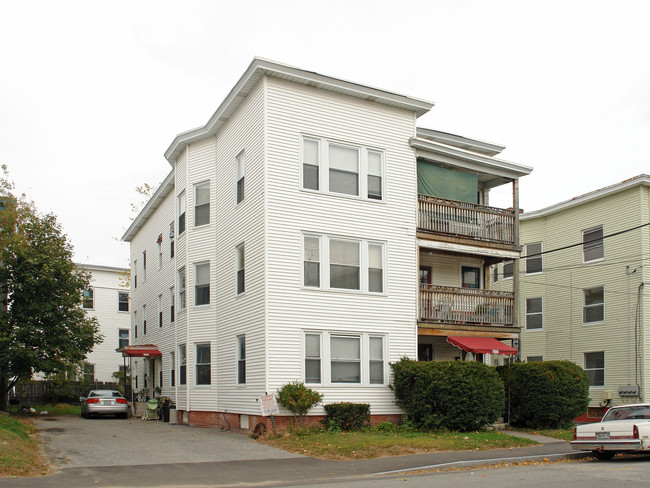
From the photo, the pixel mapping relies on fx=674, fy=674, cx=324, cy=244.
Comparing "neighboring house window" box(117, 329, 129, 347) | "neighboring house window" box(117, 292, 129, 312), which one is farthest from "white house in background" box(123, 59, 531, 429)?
"neighboring house window" box(117, 292, 129, 312)

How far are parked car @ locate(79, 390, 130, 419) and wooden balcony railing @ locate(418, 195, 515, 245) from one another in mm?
14931

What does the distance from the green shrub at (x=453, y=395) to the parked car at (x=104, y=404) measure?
537 inches

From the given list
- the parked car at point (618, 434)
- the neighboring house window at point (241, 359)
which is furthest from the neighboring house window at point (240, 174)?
the parked car at point (618, 434)

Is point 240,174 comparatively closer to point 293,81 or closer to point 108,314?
point 293,81

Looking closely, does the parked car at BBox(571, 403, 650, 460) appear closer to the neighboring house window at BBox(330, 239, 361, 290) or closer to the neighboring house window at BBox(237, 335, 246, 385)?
the neighboring house window at BBox(330, 239, 361, 290)

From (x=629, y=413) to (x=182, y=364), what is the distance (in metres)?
16.3

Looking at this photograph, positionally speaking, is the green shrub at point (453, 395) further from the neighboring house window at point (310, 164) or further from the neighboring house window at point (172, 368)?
the neighboring house window at point (172, 368)

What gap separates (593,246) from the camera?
31.0 meters

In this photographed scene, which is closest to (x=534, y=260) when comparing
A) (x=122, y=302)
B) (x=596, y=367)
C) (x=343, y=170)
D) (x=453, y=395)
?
Result: (x=596, y=367)

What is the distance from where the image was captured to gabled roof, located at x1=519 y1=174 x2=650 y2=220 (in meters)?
28.3

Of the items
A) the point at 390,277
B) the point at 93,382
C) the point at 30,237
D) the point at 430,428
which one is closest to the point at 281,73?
the point at 390,277

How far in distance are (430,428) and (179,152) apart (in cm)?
1453

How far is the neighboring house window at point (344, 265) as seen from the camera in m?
21.0

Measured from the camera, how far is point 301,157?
20797 mm
